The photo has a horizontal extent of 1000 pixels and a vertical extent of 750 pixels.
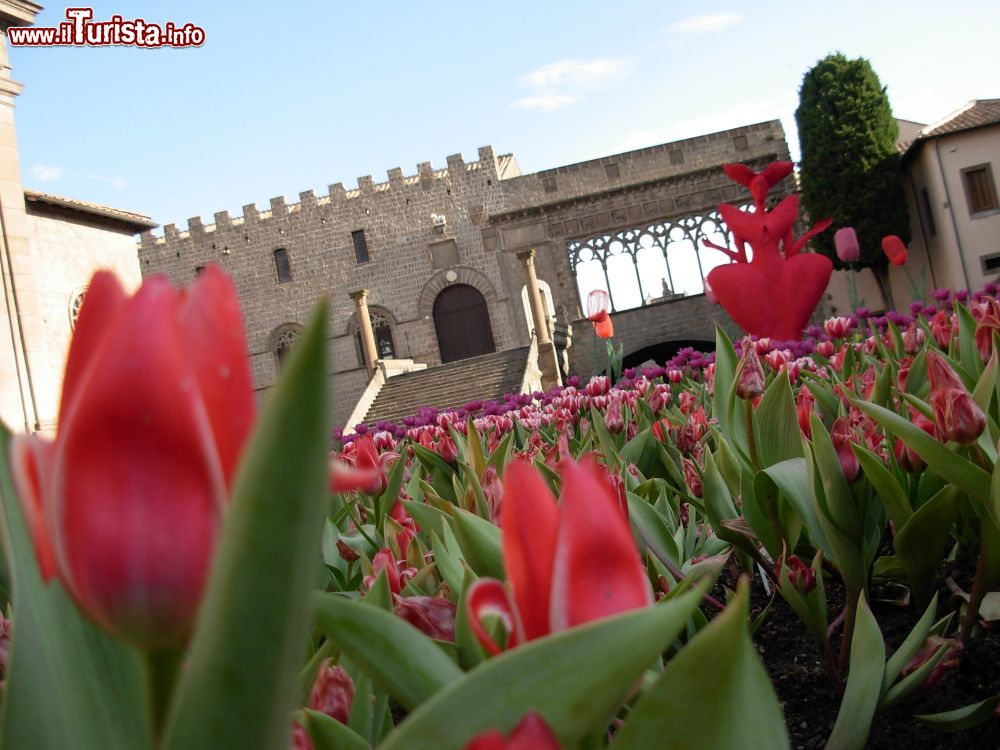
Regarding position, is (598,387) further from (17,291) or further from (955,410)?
(17,291)

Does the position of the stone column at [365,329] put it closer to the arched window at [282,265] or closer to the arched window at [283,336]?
the arched window at [283,336]

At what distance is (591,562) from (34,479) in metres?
0.24

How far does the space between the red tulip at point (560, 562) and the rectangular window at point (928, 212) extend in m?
23.2

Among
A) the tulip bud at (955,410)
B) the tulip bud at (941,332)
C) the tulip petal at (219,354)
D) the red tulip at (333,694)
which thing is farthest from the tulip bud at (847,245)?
the tulip petal at (219,354)

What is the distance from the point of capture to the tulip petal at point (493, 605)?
415 mm

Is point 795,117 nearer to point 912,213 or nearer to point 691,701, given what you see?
point 912,213

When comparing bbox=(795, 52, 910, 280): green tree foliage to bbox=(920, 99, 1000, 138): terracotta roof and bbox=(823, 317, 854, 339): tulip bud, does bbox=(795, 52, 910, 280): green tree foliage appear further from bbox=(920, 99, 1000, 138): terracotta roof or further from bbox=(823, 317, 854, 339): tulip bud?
bbox=(823, 317, 854, 339): tulip bud

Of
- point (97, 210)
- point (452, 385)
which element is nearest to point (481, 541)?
point (97, 210)

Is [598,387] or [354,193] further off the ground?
[354,193]

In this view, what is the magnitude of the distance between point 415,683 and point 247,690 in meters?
0.17

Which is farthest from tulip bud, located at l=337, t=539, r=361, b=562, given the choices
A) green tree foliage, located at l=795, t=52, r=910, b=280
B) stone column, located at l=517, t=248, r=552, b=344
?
green tree foliage, located at l=795, t=52, r=910, b=280

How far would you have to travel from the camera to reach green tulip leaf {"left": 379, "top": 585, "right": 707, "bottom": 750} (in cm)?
35

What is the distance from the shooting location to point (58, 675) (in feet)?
1.44

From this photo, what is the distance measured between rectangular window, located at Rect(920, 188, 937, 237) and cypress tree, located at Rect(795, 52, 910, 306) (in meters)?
0.41
